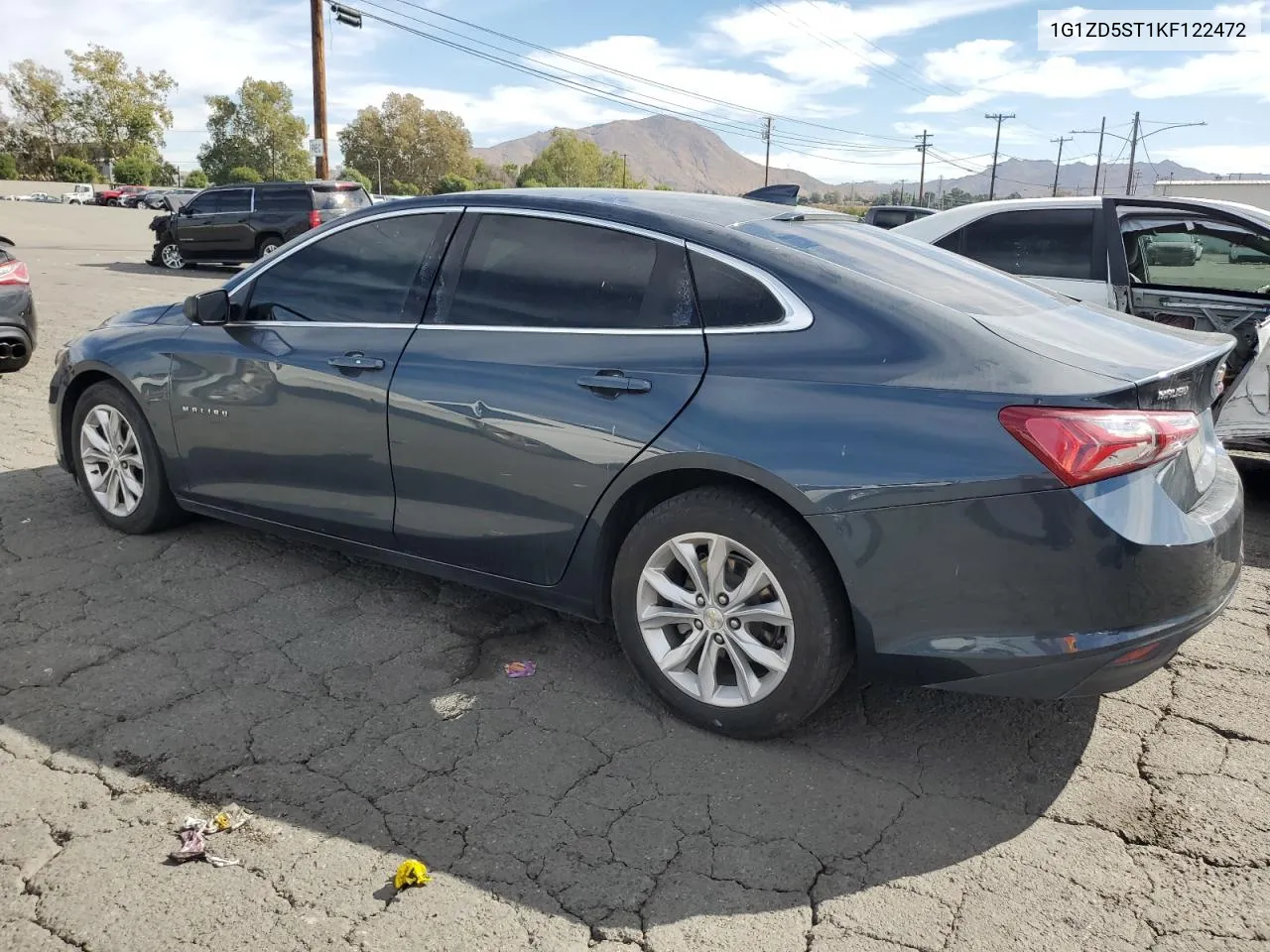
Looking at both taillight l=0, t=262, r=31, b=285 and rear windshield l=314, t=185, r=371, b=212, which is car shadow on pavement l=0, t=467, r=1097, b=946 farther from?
rear windshield l=314, t=185, r=371, b=212

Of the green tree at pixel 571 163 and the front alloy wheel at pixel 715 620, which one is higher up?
the green tree at pixel 571 163

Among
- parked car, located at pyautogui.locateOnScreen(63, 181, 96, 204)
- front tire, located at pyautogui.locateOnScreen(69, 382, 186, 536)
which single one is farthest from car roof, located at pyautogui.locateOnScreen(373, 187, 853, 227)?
parked car, located at pyautogui.locateOnScreen(63, 181, 96, 204)

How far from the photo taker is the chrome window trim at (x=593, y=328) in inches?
117

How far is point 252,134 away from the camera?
335ft

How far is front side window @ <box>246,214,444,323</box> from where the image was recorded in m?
3.80

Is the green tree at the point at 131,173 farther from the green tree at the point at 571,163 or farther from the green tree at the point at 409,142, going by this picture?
the green tree at the point at 571,163

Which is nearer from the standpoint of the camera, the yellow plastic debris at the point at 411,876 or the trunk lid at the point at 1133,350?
the yellow plastic debris at the point at 411,876

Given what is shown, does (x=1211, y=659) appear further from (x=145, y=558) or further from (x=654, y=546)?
(x=145, y=558)

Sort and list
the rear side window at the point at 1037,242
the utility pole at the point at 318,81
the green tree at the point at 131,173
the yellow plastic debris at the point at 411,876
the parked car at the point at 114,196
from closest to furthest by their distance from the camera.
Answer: the yellow plastic debris at the point at 411,876, the rear side window at the point at 1037,242, the utility pole at the point at 318,81, the parked car at the point at 114,196, the green tree at the point at 131,173

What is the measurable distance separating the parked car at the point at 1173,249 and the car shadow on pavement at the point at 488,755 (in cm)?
398

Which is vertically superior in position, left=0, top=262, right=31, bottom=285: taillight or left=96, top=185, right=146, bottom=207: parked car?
left=96, top=185, right=146, bottom=207: parked car

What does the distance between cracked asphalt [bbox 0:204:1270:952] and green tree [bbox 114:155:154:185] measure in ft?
289

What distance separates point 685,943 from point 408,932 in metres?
0.63

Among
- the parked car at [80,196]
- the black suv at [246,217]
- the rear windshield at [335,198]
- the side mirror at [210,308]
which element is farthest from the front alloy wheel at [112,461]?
the parked car at [80,196]
